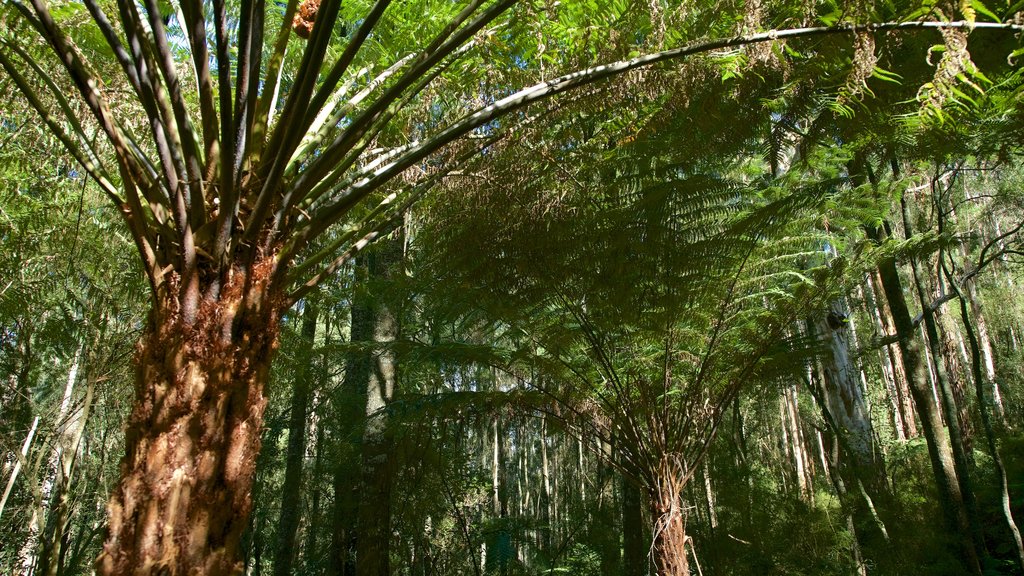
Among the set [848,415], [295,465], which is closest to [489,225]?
[295,465]

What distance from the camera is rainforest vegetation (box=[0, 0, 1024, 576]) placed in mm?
1243

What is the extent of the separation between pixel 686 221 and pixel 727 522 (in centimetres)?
472

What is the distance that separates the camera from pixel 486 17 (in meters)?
1.32

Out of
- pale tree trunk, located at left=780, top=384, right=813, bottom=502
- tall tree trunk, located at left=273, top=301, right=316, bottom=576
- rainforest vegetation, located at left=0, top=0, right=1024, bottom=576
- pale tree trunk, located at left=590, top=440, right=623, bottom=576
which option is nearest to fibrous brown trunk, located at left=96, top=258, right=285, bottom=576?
rainforest vegetation, located at left=0, top=0, right=1024, bottom=576

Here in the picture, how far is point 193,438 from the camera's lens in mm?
1113

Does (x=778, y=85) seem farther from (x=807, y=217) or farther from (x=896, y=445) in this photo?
(x=896, y=445)

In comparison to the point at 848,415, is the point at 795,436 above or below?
above

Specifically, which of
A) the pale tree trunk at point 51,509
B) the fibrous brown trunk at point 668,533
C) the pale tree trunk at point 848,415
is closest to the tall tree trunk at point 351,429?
the pale tree trunk at point 51,509

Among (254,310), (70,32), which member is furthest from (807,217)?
(70,32)

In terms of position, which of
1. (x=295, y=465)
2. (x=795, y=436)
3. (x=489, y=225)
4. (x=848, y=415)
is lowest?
(x=295, y=465)

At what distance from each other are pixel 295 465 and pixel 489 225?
15.5ft

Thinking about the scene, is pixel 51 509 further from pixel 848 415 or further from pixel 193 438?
pixel 848 415

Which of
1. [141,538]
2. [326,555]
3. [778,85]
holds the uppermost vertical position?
[778,85]

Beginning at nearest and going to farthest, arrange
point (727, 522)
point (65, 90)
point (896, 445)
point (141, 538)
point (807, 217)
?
1. point (141, 538)
2. point (65, 90)
3. point (807, 217)
4. point (727, 522)
5. point (896, 445)
